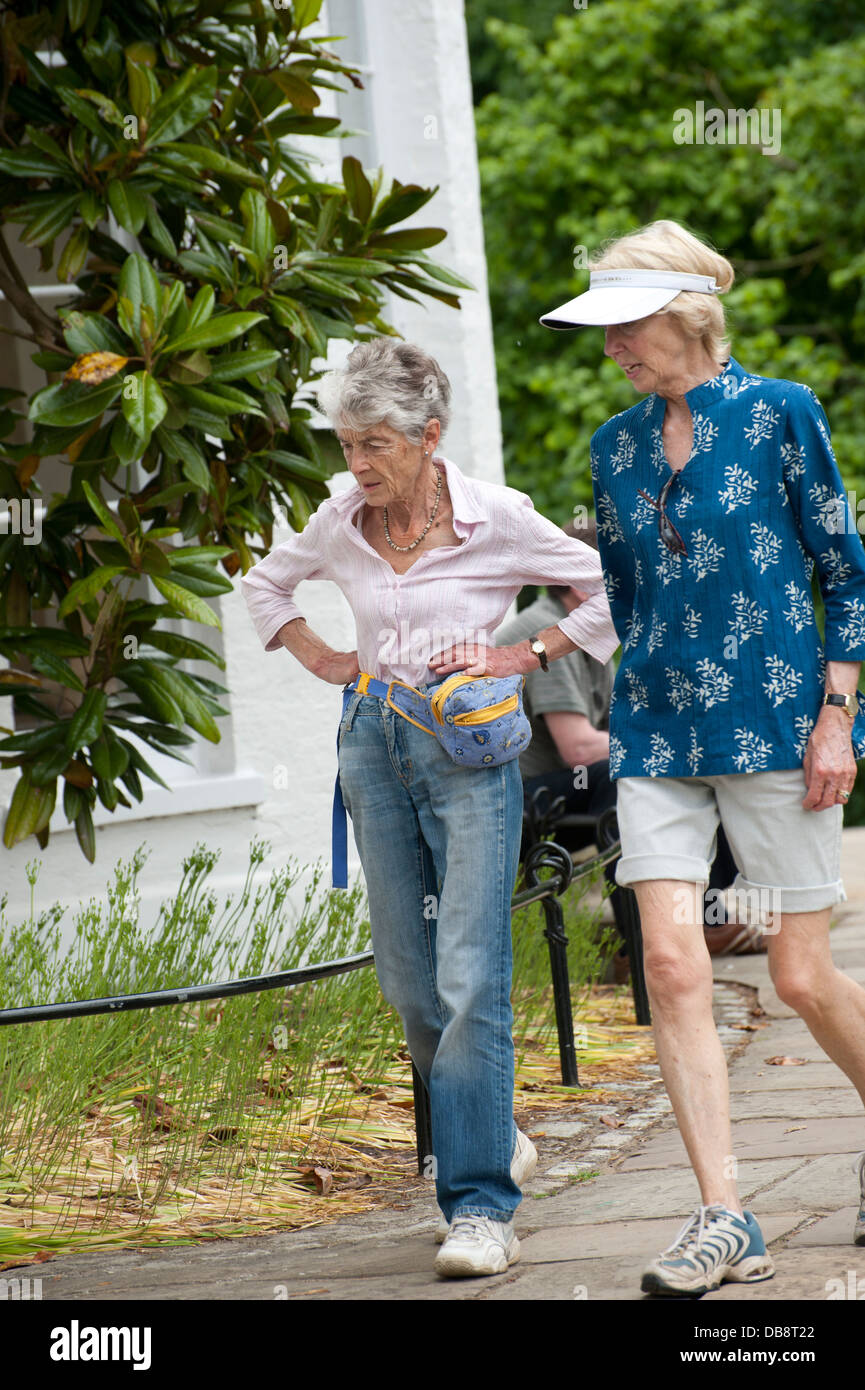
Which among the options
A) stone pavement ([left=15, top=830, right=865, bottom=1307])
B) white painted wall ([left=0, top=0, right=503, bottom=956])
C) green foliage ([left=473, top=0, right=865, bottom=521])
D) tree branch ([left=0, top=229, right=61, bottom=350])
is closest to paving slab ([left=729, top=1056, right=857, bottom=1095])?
stone pavement ([left=15, top=830, right=865, bottom=1307])

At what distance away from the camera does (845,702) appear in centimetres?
332

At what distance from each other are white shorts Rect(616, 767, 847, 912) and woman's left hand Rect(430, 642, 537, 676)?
47 cm

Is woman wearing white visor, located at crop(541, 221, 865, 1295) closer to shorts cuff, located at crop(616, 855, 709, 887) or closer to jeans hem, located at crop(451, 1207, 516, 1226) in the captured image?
shorts cuff, located at crop(616, 855, 709, 887)

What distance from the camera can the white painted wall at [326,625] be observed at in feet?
23.0

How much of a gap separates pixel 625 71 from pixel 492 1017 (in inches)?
638

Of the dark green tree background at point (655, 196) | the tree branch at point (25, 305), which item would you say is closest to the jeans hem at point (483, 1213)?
the tree branch at point (25, 305)

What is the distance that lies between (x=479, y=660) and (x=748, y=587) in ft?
2.18

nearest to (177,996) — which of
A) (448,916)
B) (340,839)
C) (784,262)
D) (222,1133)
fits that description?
(340,839)

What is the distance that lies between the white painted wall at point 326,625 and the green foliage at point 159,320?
4.22ft

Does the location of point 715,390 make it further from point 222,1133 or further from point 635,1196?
point 222,1133

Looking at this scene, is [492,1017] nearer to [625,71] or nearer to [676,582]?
[676,582]

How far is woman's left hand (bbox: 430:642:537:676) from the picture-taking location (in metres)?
3.70
